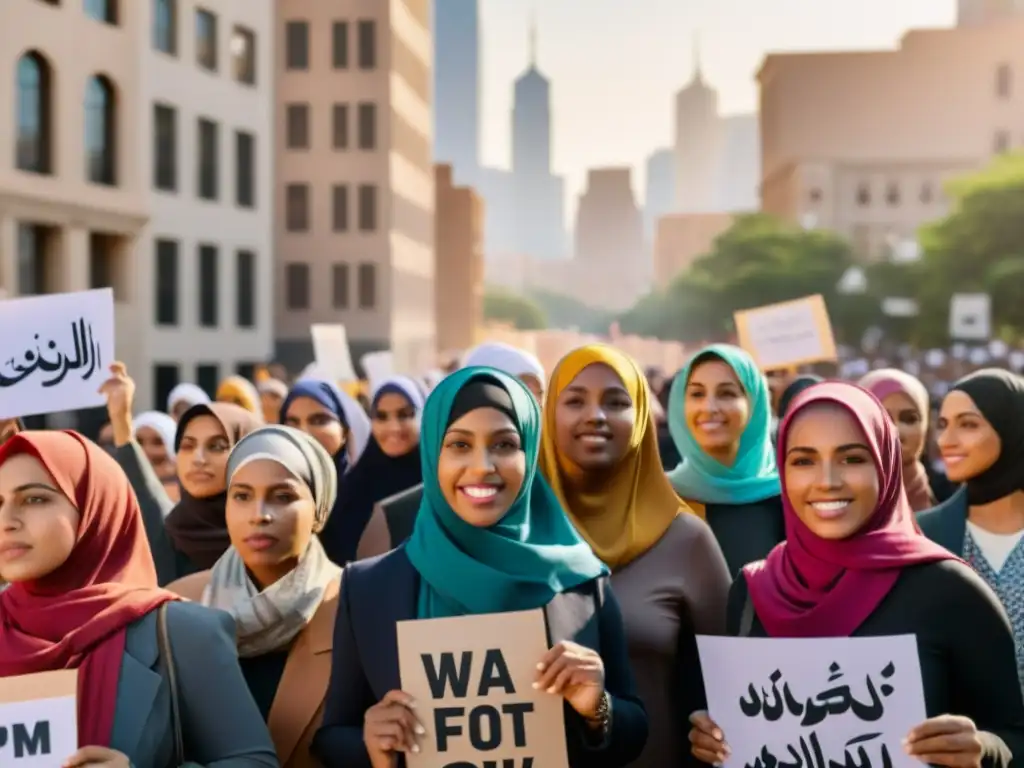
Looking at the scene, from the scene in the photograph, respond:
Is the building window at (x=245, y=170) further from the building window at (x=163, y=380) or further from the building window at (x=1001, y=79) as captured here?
the building window at (x=1001, y=79)

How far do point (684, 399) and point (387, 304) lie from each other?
Answer: 47.7 meters

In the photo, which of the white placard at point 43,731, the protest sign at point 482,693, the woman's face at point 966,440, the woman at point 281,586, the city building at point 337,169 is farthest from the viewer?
the city building at point 337,169

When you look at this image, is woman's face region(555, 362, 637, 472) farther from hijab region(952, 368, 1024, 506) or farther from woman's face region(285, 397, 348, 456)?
woman's face region(285, 397, 348, 456)

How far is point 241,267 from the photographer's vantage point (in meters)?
37.4

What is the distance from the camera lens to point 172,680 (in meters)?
3.26

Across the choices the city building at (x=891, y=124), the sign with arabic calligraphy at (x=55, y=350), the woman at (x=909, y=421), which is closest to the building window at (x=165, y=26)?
the sign with arabic calligraphy at (x=55, y=350)

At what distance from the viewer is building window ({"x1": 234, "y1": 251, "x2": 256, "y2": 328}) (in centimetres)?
3712

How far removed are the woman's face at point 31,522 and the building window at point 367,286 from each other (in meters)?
50.2

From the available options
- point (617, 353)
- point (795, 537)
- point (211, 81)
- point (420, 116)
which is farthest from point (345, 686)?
point (420, 116)

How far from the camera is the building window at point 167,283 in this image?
33.2 m

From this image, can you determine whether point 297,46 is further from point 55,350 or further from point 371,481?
point 55,350

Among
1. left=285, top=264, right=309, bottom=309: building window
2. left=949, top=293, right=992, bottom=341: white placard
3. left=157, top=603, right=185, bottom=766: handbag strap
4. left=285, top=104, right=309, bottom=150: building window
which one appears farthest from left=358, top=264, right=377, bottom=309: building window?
left=157, top=603, right=185, bottom=766: handbag strap

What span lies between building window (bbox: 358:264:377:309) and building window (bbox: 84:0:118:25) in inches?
927

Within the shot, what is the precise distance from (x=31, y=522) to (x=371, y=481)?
13.7 feet
